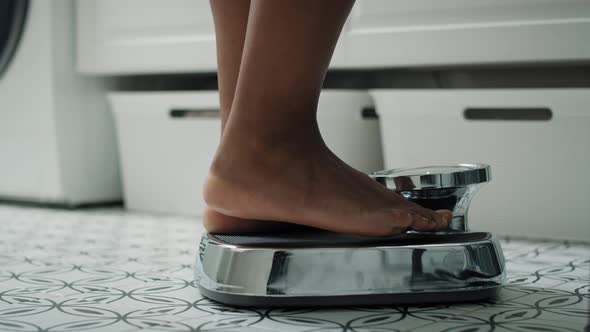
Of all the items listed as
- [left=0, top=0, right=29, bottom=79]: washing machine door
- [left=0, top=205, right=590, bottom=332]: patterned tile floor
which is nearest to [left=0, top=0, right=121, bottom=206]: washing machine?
[left=0, top=0, right=29, bottom=79]: washing machine door

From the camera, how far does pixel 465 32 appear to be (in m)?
1.28

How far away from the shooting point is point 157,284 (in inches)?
34.0

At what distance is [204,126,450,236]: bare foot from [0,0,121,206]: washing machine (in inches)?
41.5

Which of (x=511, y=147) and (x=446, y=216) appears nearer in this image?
(x=446, y=216)

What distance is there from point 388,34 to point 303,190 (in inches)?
27.1

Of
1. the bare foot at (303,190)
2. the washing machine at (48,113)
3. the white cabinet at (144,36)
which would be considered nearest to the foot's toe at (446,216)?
the bare foot at (303,190)

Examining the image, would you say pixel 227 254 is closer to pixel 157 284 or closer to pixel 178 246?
pixel 157 284

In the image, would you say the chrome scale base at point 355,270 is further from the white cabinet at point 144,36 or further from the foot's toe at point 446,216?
the white cabinet at point 144,36

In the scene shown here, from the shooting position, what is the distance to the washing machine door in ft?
5.68

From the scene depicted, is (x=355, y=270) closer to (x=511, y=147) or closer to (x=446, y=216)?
(x=446, y=216)

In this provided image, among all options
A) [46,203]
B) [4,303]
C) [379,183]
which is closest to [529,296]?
[379,183]

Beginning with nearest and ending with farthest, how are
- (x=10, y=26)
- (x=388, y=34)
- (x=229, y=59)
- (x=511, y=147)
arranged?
1. (x=229, y=59)
2. (x=511, y=147)
3. (x=388, y=34)
4. (x=10, y=26)

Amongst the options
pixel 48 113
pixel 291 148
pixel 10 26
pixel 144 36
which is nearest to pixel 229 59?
pixel 291 148

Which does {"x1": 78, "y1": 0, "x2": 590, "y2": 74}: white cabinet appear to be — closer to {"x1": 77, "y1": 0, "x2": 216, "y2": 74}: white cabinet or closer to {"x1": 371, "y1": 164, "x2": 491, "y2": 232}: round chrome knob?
{"x1": 77, "y1": 0, "x2": 216, "y2": 74}: white cabinet
